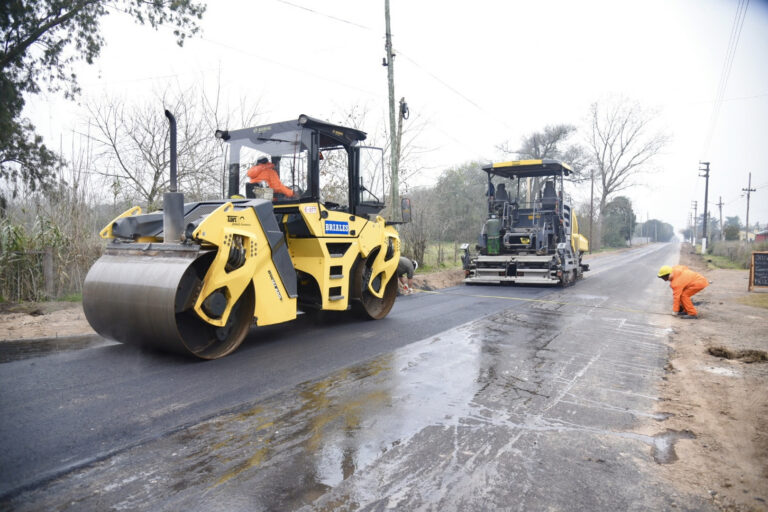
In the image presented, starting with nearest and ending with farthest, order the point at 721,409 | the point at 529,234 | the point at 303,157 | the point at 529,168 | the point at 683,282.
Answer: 1. the point at 721,409
2. the point at 303,157
3. the point at 683,282
4. the point at 529,234
5. the point at 529,168

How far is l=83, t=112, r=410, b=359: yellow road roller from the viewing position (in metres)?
4.71

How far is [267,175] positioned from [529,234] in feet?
28.8

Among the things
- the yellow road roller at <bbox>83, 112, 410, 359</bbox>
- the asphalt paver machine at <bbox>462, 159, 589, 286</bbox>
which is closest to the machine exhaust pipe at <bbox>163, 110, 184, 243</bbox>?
the yellow road roller at <bbox>83, 112, 410, 359</bbox>

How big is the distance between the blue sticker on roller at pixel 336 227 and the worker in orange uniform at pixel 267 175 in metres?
0.66

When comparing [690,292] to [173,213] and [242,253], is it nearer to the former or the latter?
[242,253]

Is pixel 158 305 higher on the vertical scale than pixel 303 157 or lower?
lower

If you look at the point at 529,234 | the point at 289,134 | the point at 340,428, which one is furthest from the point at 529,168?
the point at 340,428

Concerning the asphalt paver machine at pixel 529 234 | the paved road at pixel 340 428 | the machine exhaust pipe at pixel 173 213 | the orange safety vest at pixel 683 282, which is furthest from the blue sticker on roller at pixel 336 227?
the asphalt paver machine at pixel 529 234

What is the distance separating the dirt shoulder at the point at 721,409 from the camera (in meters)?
2.76

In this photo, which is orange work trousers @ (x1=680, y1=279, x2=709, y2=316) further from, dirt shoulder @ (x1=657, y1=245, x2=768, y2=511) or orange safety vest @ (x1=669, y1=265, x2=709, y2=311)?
dirt shoulder @ (x1=657, y1=245, x2=768, y2=511)

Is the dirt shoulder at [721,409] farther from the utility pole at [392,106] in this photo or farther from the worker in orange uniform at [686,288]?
the utility pole at [392,106]

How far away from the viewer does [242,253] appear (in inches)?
198

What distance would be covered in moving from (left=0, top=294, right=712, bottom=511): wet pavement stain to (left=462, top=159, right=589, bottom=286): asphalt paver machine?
25.5ft

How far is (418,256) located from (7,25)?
37.7 ft
